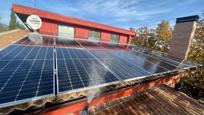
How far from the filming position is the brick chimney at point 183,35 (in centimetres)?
871

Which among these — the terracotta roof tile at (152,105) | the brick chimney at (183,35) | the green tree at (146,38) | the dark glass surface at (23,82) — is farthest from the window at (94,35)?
the green tree at (146,38)

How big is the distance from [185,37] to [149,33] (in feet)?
103

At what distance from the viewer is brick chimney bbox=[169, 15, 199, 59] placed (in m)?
8.71

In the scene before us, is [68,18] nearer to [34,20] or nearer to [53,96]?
[34,20]

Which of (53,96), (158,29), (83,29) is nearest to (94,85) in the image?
(53,96)

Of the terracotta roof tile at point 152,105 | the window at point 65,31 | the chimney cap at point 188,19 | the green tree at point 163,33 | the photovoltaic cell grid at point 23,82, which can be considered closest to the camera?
the photovoltaic cell grid at point 23,82

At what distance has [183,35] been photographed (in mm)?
9188

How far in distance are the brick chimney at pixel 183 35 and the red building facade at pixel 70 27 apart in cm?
844

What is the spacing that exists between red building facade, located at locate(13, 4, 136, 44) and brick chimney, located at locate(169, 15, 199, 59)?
8442mm

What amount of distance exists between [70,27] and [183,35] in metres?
11.2

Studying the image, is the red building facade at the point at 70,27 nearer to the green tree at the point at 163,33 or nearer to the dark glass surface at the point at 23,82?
the dark glass surface at the point at 23,82

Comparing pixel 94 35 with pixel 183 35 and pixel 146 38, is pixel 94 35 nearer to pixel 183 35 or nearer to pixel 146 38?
pixel 183 35

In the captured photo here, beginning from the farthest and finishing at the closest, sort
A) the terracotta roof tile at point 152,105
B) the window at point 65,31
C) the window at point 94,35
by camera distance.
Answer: the window at point 94,35, the window at point 65,31, the terracotta roof tile at point 152,105

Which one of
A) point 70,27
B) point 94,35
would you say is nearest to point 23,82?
point 70,27
